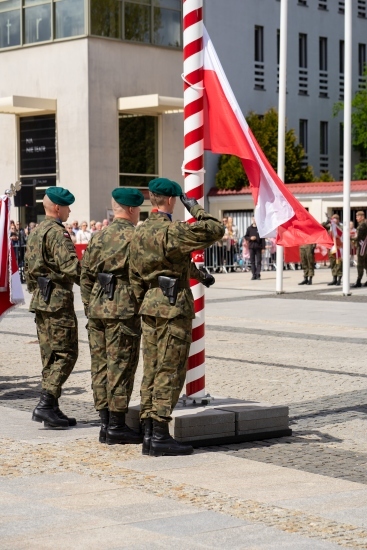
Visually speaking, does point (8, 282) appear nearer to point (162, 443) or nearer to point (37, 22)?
point (162, 443)

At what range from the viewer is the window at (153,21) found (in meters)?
42.9

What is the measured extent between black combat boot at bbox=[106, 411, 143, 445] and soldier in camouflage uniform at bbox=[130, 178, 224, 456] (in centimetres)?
35

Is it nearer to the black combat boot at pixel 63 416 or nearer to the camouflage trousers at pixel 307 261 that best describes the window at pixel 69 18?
the camouflage trousers at pixel 307 261

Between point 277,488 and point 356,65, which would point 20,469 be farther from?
point 356,65

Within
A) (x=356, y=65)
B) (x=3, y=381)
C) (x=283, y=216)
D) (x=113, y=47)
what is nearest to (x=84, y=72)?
(x=113, y=47)

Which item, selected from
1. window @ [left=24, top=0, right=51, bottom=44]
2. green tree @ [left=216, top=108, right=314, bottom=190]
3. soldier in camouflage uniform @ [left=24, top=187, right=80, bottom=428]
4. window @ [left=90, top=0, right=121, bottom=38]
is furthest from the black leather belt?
green tree @ [left=216, top=108, right=314, bottom=190]

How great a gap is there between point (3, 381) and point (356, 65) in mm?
48768

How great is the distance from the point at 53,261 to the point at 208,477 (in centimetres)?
263

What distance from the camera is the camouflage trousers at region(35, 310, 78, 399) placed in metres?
9.20

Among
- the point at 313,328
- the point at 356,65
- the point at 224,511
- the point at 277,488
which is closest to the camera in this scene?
the point at 224,511

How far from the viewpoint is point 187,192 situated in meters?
8.93

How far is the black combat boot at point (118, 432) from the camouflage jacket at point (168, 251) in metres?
0.90

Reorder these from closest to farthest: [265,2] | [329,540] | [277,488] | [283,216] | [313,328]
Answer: [329,540]
[277,488]
[283,216]
[313,328]
[265,2]

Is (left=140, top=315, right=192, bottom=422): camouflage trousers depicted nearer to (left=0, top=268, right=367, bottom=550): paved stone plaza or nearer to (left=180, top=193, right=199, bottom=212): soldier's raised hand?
(left=0, top=268, right=367, bottom=550): paved stone plaza
